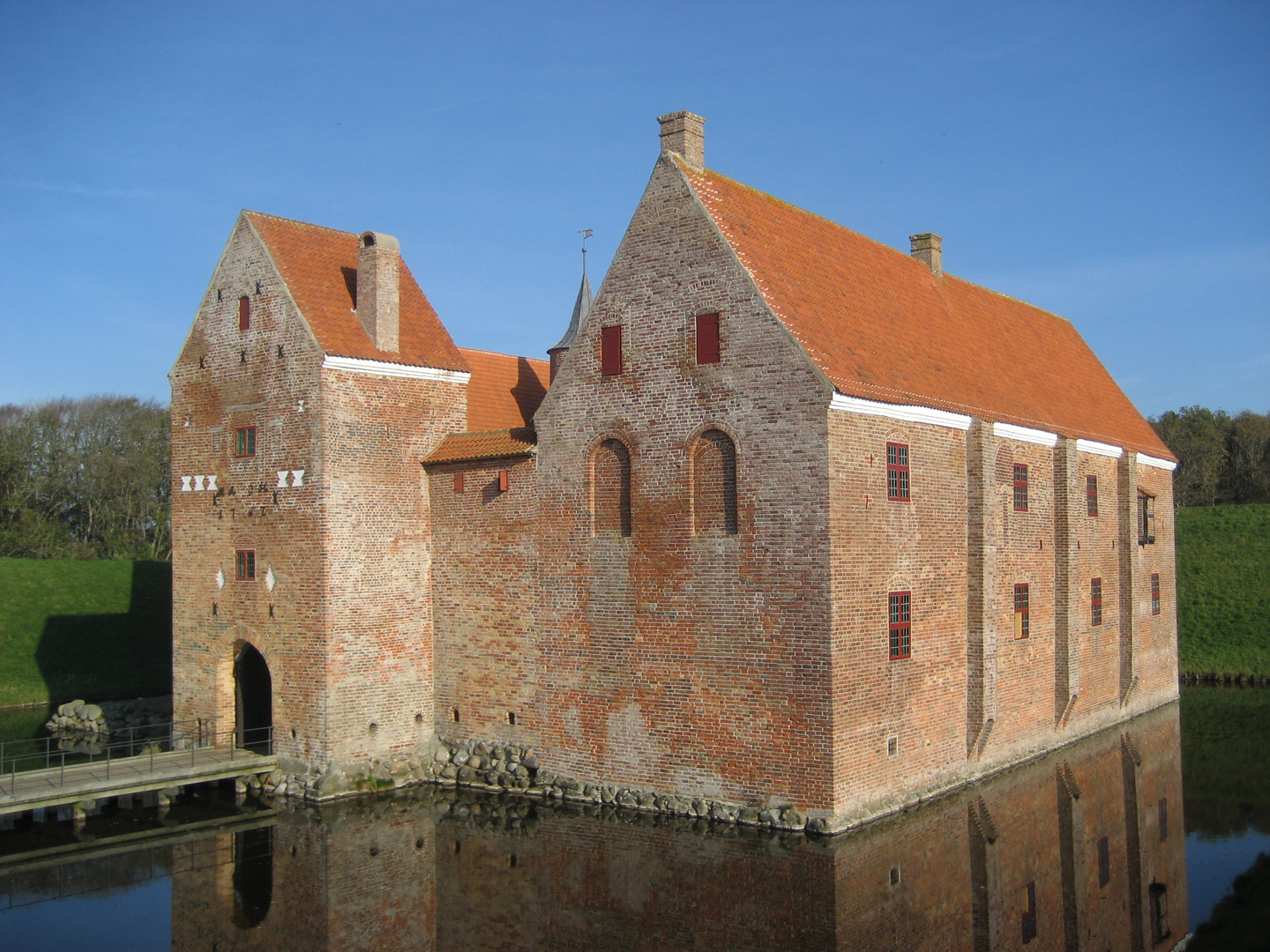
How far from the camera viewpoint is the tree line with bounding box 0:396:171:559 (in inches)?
1826

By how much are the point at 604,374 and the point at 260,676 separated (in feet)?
29.0

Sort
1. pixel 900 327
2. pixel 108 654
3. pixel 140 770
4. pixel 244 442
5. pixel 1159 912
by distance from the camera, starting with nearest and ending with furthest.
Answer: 1. pixel 1159 912
2. pixel 140 770
3. pixel 244 442
4. pixel 900 327
5. pixel 108 654

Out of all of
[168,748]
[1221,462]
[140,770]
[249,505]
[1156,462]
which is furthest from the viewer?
[1221,462]

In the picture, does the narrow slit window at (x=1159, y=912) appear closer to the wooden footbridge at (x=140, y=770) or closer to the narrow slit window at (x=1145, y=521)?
the narrow slit window at (x=1145, y=521)

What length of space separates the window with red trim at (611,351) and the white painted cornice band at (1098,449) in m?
10.7

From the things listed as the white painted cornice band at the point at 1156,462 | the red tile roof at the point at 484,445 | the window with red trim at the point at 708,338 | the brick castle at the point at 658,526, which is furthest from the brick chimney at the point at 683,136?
the white painted cornice band at the point at 1156,462

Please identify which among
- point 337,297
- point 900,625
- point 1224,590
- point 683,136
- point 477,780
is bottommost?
point 477,780

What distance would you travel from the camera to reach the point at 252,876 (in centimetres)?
1490

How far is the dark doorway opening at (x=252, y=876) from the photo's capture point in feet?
44.7

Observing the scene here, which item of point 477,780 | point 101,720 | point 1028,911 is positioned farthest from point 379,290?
point 1028,911

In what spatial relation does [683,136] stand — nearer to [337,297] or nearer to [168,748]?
[337,297]

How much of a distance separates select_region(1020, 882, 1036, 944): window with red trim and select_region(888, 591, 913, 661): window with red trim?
3789mm

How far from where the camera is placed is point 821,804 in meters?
15.5

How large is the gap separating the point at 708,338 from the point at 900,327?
512cm
